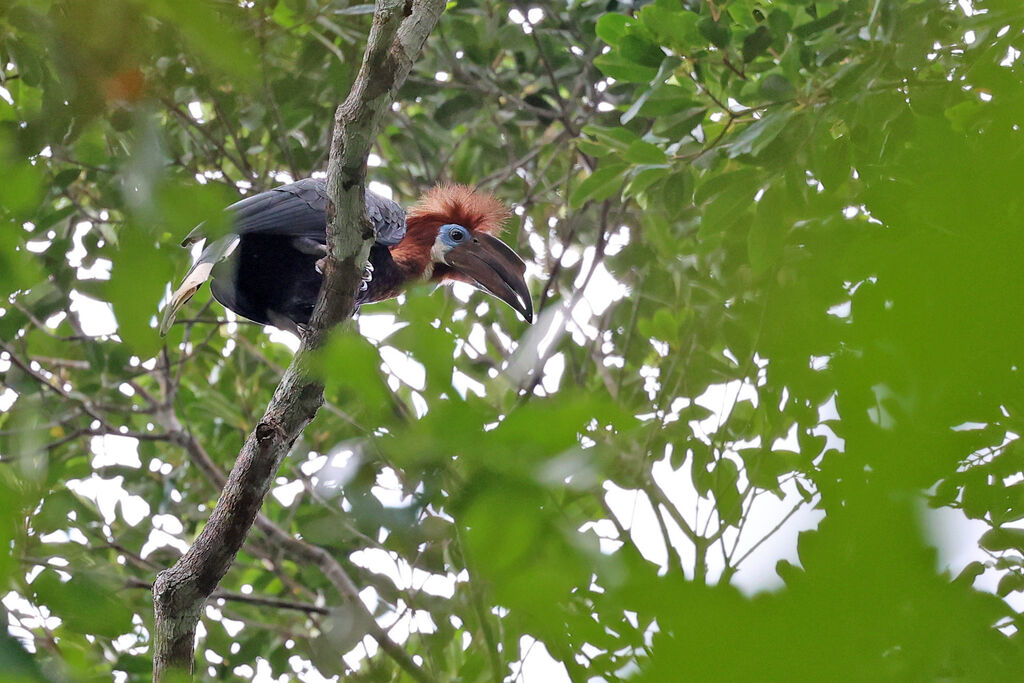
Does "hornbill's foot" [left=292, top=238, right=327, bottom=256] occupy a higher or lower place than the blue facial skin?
lower

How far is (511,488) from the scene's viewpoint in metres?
0.49

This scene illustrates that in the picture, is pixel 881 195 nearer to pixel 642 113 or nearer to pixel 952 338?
pixel 952 338

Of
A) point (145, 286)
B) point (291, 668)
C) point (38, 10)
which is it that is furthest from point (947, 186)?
point (291, 668)

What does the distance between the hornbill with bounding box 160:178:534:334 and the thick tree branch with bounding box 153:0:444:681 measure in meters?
0.51

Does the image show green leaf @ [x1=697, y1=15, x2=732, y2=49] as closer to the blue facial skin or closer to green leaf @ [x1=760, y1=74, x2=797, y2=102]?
green leaf @ [x1=760, y1=74, x2=797, y2=102]

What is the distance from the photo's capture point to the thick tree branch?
1.72 metres

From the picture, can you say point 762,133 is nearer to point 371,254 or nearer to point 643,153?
point 643,153

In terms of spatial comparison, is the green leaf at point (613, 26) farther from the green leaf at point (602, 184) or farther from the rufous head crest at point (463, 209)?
the rufous head crest at point (463, 209)

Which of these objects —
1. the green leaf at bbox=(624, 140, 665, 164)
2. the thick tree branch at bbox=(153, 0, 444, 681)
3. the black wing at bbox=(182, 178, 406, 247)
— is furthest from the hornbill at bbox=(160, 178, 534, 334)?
the green leaf at bbox=(624, 140, 665, 164)

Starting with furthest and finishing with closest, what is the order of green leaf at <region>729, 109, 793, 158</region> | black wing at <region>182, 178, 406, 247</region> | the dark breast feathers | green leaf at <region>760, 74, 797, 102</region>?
the dark breast feathers < black wing at <region>182, 178, 406, 247</region> < green leaf at <region>760, 74, 797, 102</region> < green leaf at <region>729, 109, 793, 158</region>

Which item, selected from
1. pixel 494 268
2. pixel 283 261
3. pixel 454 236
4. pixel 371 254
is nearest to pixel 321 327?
pixel 283 261

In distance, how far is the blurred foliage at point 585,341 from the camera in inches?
12.2

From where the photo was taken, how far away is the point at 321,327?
210cm

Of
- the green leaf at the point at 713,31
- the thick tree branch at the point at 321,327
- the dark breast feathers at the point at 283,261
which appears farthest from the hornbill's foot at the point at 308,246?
the green leaf at the point at 713,31
